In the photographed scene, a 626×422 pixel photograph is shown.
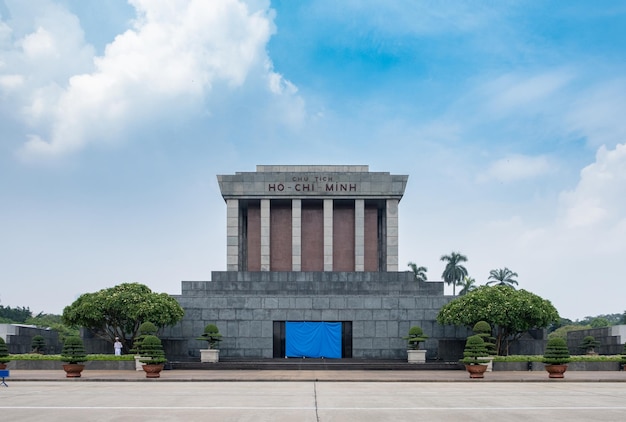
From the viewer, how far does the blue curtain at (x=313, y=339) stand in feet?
140

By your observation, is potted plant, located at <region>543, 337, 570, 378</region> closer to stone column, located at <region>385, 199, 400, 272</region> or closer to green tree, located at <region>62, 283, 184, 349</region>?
stone column, located at <region>385, 199, 400, 272</region>

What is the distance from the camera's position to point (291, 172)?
165 ft

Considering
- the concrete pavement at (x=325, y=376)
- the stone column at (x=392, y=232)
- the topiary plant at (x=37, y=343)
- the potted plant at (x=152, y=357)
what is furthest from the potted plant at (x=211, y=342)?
the stone column at (x=392, y=232)

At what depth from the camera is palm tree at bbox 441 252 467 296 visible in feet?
341

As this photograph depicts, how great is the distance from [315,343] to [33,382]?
→ 56.8 ft

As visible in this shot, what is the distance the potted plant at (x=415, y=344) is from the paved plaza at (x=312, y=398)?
18.8 feet

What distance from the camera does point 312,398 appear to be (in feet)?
71.0

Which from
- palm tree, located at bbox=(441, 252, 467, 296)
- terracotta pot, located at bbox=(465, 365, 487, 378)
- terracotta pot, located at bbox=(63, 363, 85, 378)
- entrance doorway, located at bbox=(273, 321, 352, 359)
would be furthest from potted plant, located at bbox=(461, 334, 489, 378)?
palm tree, located at bbox=(441, 252, 467, 296)

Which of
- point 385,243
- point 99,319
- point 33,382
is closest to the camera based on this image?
point 33,382

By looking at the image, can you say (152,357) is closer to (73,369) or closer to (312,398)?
(73,369)

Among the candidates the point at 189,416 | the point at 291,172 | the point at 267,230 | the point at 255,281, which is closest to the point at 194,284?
the point at 255,281

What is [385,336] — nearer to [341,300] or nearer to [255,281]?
[341,300]

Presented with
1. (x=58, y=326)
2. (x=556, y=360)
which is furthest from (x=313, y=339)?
(x=58, y=326)

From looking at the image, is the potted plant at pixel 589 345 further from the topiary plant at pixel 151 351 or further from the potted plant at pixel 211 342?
the topiary plant at pixel 151 351
